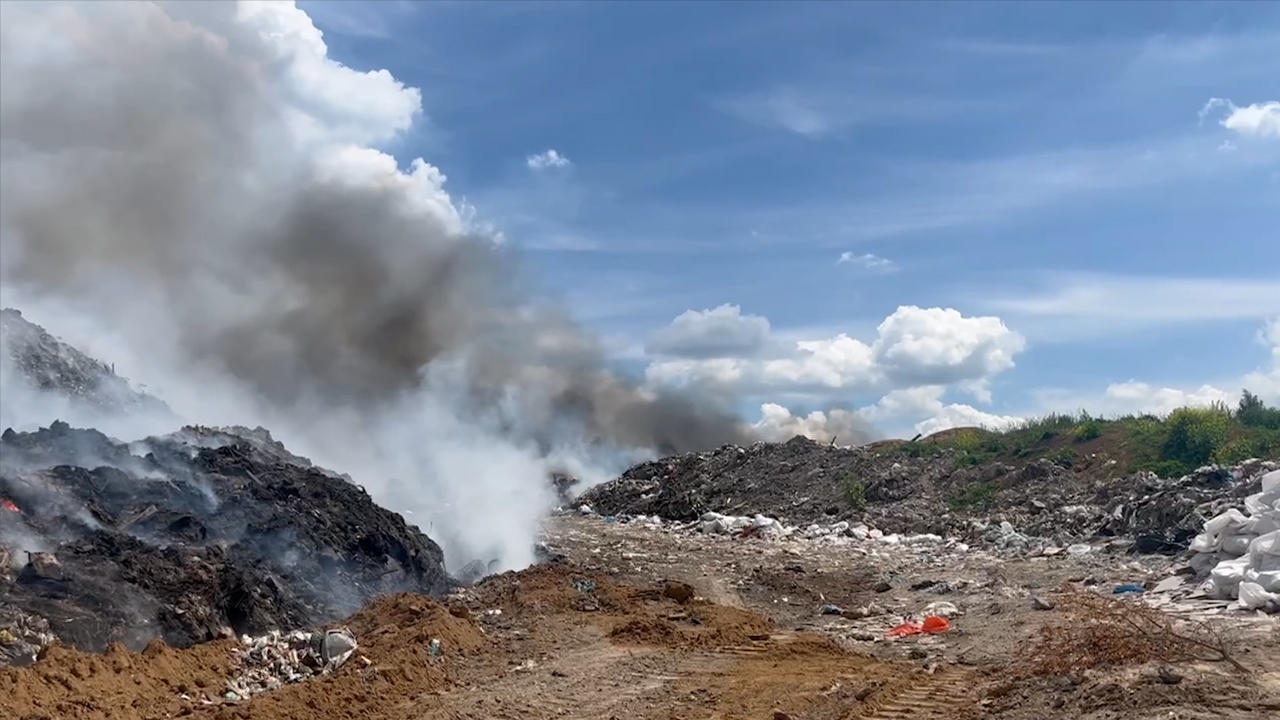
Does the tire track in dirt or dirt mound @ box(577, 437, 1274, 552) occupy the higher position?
dirt mound @ box(577, 437, 1274, 552)

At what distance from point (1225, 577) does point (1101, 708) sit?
513 cm

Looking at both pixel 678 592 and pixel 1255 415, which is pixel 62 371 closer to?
pixel 678 592

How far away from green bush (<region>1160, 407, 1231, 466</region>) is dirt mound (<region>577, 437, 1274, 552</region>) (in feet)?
4.87

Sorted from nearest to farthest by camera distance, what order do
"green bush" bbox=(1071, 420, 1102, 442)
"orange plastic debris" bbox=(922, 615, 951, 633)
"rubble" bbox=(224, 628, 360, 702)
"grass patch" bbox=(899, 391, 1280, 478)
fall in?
"rubble" bbox=(224, 628, 360, 702)
"orange plastic debris" bbox=(922, 615, 951, 633)
"grass patch" bbox=(899, 391, 1280, 478)
"green bush" bbox=(1071, 420, 1102, 442)

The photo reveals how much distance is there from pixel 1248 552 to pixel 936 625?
10.6 ft

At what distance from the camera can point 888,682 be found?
7.77 metres

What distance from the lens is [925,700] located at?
730 cm

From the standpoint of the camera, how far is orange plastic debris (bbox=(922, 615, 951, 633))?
34.2 ft

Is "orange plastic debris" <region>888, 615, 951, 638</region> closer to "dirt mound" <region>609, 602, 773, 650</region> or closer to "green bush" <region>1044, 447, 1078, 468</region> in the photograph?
"dirt mound" <region>609, 602, 773, 650</region>

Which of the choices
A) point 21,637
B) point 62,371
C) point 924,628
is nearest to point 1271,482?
point 924,628

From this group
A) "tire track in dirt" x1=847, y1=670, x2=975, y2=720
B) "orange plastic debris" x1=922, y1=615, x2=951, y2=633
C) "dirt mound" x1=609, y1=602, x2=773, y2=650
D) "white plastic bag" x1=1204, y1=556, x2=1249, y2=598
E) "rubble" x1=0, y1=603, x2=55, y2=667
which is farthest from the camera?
"orange plastic debris" x1=922, y1=615, x2=951, y2=633

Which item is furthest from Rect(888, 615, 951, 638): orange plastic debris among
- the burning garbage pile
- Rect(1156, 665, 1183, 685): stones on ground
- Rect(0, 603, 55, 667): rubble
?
Rect(0, 603, 55, 667): rubble

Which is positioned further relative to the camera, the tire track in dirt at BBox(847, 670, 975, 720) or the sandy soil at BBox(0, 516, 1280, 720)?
the tire track in dirt at BBox(847, 670, 975, 720)

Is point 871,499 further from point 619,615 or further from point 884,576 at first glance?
point 619,615
